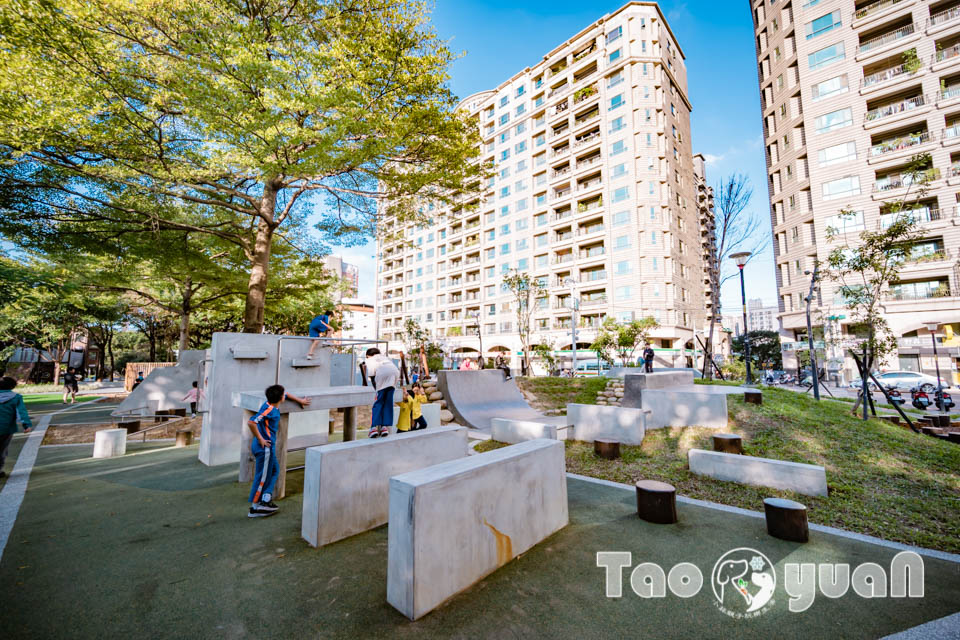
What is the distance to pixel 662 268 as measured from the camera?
34.8m

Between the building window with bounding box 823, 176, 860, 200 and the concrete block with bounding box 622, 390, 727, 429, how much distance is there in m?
28.9

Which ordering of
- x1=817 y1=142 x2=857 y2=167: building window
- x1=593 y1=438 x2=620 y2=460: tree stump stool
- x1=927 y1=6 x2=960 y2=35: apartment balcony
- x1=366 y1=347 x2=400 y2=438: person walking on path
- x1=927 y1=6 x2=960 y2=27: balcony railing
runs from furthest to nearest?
x1=817 y1=142 x2=857 y2=167: building window → x1=927 y1=6 x2=960 y2=27: balcony railing → x1=927 y1=6 x2=960 y2=35: apartment balcony → x1=593 y1=438 x2=620 y2=460: tree stump stool → x1=366 y1=347 x2=400 y2=438: person walking on path

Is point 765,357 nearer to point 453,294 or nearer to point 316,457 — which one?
point 453,294

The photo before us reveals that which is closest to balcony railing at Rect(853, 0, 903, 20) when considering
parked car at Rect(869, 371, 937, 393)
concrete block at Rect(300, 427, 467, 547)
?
parked car at Rect(869, 371, 937, 393)

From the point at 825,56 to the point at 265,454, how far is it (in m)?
41.9

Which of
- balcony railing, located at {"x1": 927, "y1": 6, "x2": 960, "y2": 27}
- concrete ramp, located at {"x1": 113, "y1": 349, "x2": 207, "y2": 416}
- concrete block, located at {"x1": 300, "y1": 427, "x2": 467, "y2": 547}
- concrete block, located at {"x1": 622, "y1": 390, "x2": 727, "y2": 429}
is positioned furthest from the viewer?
balcony railing, located at {"x1": 927, "y1": 6, "x2": 960, "y2": 27}

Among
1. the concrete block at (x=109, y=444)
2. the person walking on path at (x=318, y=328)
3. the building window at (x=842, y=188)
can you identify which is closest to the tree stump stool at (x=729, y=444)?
the person walking on path at (x=318, y=328)

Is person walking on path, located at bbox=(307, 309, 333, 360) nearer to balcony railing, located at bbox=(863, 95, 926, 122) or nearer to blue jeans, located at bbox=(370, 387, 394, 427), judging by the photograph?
blue jeans, located at bbox=(370, 387, 394, 427)

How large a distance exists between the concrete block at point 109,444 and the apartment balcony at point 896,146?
40.0 m

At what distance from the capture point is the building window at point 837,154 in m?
26.0

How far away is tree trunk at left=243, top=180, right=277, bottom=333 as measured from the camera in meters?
10.3

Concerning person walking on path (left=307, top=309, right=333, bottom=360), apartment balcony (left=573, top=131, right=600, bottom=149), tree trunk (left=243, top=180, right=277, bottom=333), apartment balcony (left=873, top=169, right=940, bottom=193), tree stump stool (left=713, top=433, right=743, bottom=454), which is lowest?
tree stump stool (left=713, top=433, right=743, bottom=454)

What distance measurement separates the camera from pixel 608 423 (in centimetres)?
787

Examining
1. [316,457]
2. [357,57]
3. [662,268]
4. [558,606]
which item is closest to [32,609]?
[316,457]
